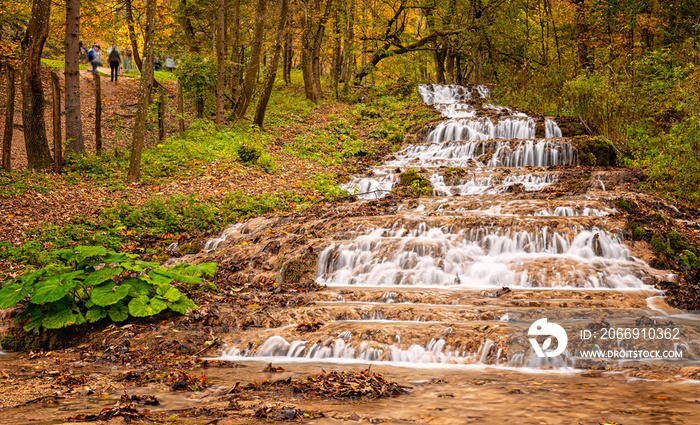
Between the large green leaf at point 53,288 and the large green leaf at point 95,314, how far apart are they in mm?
568

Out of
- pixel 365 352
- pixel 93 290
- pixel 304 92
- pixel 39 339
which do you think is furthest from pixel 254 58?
pixel 365 352

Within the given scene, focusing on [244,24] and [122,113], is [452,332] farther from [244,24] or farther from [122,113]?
[244,24]

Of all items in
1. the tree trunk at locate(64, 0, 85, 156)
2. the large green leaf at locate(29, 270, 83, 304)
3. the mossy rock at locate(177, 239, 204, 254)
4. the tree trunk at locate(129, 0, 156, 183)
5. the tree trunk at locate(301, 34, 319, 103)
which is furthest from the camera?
the tree trunk at locate(301, 34, 319, 103)

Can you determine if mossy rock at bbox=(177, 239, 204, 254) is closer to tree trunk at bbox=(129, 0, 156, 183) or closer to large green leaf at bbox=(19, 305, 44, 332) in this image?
tree trunk at bbox=(129, 0, 156, 183)

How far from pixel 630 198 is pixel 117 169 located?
14.7 m

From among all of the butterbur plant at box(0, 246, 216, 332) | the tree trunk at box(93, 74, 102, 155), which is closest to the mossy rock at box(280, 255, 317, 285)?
the butterbur plant at box(0, 246, 216, 332)

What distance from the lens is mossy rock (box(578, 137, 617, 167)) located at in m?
14.8

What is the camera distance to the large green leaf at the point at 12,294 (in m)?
5.47

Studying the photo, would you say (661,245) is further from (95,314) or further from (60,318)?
(60,318)

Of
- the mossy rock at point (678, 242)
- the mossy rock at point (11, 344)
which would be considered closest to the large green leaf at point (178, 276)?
the mossy rock at point (11, 344)

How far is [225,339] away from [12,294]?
8.38 feet

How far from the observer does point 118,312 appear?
6.30m

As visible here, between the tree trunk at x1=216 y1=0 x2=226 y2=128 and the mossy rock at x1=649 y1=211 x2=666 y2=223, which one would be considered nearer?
the mossy rock at x1=649 y1=211 x2=666 y2=223

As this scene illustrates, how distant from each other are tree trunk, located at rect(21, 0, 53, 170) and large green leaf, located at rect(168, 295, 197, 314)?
415 inches
